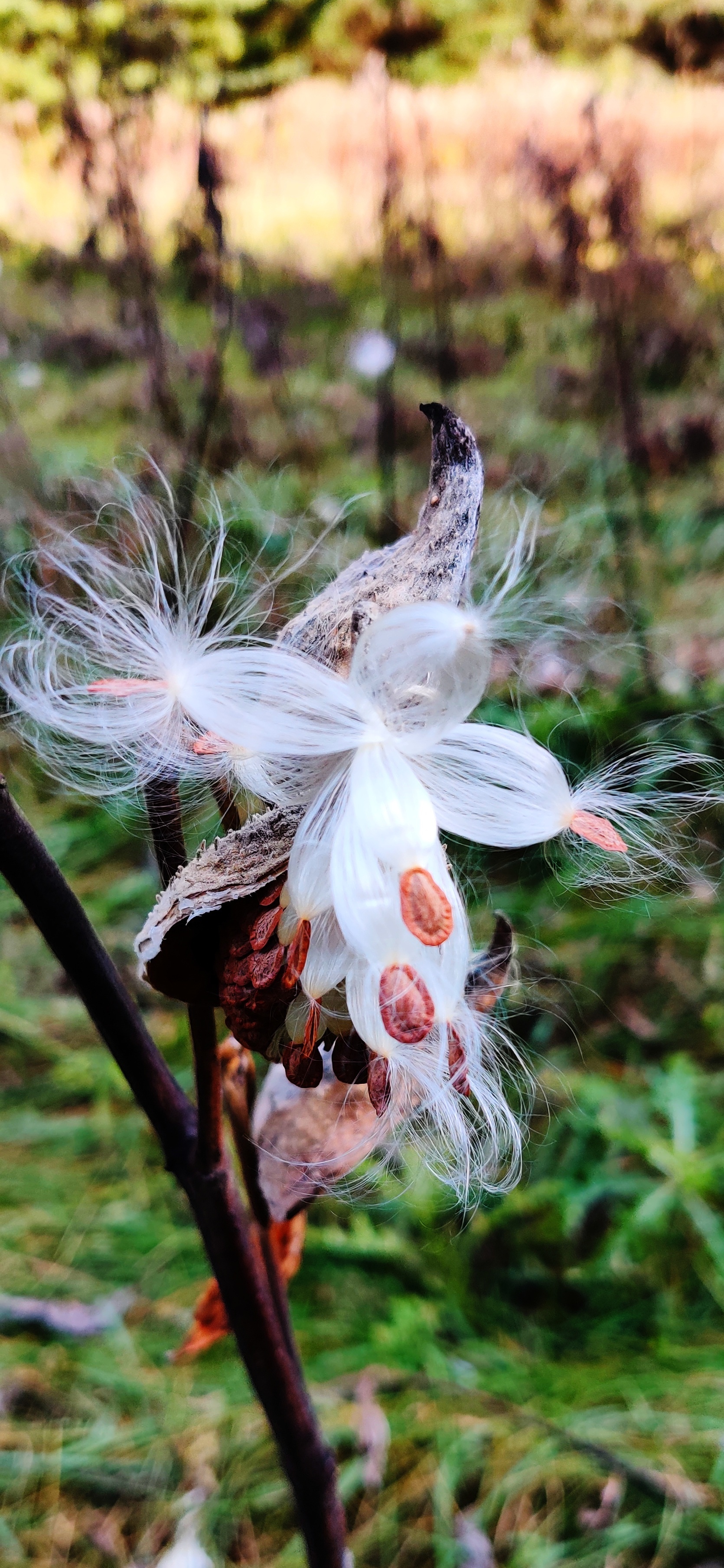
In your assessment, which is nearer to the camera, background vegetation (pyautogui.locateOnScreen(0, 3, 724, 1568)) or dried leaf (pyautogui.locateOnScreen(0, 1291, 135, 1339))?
background vegetation (pyautogui.locateOnScreen(0, 3, 724, 1568))

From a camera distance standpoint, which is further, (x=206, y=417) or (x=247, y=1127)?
(x=206, y=417)

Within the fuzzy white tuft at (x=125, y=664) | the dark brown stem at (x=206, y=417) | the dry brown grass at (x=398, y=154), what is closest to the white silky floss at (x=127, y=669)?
the fuzzy white tuft at (x=125, y=664)

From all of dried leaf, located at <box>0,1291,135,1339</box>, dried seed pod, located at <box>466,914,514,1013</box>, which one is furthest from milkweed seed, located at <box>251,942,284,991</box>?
dried leaf, located at <box>0,1291,135,1339</box>

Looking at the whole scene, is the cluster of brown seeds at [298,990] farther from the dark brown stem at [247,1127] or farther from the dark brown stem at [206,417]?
the dark brown stem at [206,417]

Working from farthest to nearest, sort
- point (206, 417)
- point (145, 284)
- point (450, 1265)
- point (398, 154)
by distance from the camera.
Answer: point (398, 154) < point (145, 284) < point (206, 417) < point (450, 1265)

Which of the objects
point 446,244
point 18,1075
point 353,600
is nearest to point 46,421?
point 446,244

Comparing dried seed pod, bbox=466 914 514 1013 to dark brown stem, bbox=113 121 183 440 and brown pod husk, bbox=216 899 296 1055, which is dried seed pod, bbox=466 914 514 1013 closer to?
brown pod husk, bbox=216 899 296 1055

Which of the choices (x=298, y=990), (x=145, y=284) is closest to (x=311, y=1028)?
(x=298, y=990)

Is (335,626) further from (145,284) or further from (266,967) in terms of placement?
(145,284)
